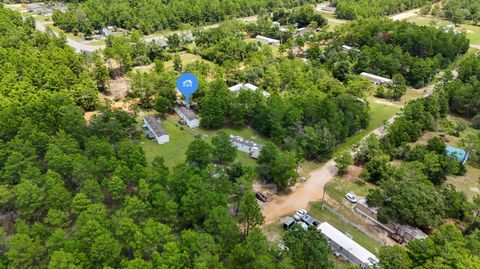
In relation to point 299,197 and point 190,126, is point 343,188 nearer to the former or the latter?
point 299,197

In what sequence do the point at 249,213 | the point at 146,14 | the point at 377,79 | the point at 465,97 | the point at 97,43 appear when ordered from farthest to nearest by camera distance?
the point at 146,14
the point at 97,43
the point at 377,79
the point at 465,97
the point at 249,213

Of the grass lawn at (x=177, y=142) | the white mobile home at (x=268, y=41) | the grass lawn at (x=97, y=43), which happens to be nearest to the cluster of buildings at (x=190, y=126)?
the grass lawn at (x=177, y=142)

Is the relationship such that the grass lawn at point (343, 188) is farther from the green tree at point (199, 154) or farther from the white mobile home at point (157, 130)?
the white mobile home at point (157, 130)

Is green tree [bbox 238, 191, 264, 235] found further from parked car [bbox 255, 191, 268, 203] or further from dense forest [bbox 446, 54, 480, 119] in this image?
dense forest [bbox 446, 54, 480, 119]

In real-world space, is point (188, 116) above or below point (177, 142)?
above

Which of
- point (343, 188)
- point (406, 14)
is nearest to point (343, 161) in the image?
point (343, 188)
